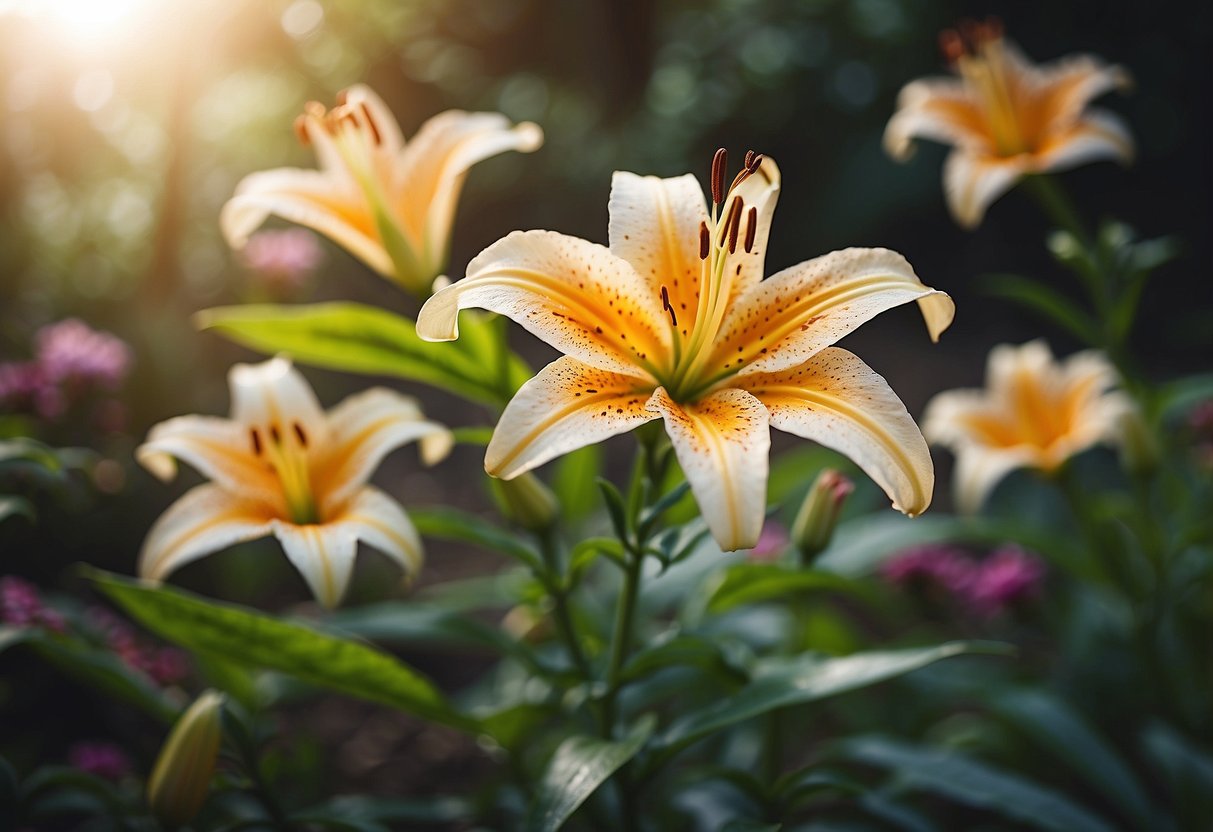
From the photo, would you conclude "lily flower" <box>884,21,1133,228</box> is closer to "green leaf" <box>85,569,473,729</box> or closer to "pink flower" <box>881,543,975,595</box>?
"pink flower" <box>881,543,975,595</box>

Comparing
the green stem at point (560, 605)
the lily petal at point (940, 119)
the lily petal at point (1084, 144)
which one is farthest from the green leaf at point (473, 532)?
the lily petal at point (1084, 144)

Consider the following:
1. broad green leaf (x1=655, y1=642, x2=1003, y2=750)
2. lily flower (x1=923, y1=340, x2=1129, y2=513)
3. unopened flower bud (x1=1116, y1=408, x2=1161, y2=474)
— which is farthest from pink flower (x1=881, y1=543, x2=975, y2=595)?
broad green leaf (x1=655, y1=642, x2=1003, y2=750)

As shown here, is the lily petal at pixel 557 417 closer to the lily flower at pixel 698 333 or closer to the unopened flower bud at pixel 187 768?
the lily flower at pixel 698 333

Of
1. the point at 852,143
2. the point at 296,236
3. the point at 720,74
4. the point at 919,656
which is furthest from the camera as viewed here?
the point at 720,74

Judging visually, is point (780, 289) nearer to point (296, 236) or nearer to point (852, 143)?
point (296, 236)

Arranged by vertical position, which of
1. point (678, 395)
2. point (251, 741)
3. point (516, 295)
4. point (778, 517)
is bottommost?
point (778, 517)

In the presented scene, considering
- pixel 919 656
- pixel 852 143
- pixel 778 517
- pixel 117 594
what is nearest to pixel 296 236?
pixel 778 517
